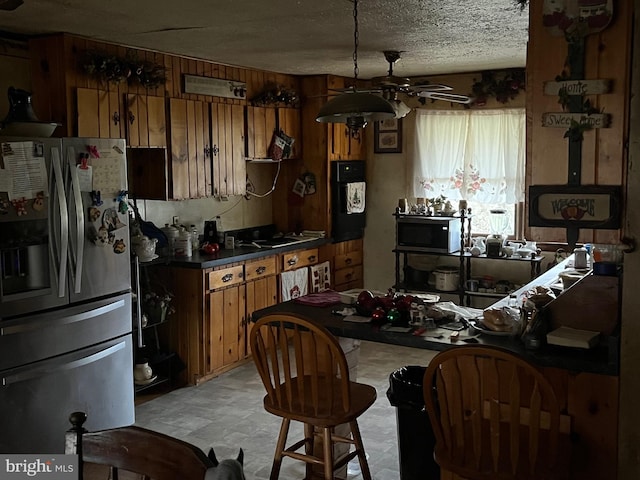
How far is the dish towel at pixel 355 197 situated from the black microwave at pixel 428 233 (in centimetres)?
50

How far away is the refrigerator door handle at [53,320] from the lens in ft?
11.2

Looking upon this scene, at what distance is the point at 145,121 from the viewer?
466 cm

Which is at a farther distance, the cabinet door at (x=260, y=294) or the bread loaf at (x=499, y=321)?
the cabinet door at (x=260, y=294)

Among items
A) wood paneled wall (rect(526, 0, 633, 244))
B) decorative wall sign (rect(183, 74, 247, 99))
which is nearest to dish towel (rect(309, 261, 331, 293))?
decorative wall sign (rect(183, 74, 247, 99))

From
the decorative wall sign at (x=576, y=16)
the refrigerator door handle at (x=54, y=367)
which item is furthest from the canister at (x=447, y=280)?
the decorative wall sign at (x=576, y=16)

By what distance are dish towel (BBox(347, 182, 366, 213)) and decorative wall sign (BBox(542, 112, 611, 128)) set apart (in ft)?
13.4

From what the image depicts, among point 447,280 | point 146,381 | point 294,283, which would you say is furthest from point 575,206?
point 447,280

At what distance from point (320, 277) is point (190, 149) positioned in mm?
1830

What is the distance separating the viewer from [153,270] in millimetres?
4973

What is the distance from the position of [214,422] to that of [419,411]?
1.81 m

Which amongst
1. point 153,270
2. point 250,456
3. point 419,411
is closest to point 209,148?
point 153,270

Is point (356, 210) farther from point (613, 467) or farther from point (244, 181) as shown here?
point (613, 467)

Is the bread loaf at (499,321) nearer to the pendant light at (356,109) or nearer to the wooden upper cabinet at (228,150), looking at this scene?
the pendant light at (356,109)

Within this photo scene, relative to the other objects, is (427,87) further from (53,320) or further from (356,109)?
(53,320)
